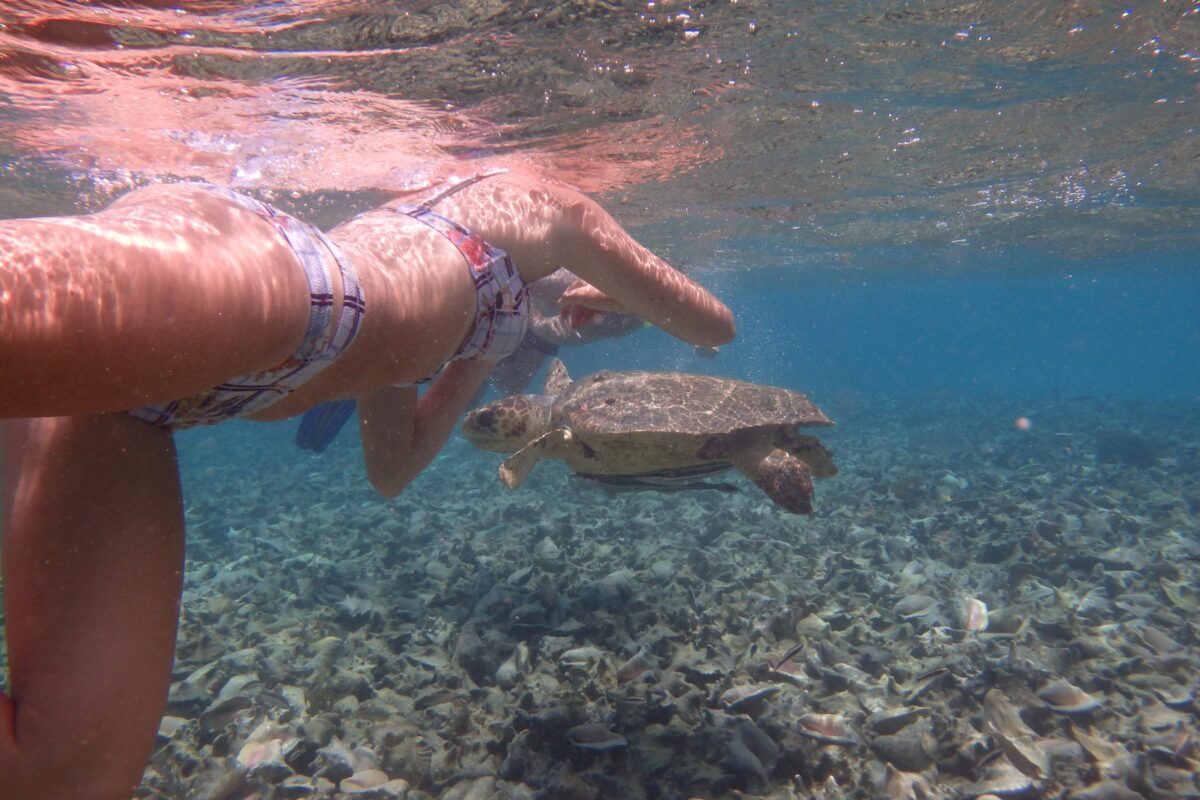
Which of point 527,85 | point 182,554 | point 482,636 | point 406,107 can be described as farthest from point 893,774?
point 406,107

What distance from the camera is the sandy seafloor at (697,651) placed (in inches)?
137

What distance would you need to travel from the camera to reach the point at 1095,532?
7.62 metres

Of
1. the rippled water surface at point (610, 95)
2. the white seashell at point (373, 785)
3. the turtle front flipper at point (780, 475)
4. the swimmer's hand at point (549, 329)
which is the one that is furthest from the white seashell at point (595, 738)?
the rippled water surface at point (610, 95)

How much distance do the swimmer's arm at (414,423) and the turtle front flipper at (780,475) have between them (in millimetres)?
2383

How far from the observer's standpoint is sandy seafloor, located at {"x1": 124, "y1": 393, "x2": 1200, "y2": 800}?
3.49m

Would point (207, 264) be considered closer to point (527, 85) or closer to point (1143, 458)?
point (527, 85)

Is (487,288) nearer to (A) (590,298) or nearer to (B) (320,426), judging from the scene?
(A) (590,298)

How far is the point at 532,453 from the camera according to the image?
4570 mm

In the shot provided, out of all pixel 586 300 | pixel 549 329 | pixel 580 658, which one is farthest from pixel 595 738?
pixel 549 329

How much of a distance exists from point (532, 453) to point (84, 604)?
10.3ft

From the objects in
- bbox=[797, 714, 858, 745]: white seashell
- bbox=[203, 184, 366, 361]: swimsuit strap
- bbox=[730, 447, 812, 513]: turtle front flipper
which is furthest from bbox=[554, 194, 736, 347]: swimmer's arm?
bbox=[797, 714, 858, 745]: white seashell

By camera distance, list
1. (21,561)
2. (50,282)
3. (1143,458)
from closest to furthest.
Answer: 1. (50,282)
2. (21,561)
3. (1143,458)

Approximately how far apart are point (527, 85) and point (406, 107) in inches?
71.3

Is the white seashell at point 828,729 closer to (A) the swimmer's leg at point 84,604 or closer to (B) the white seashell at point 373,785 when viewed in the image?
(B) the white seashell at point 373,785
